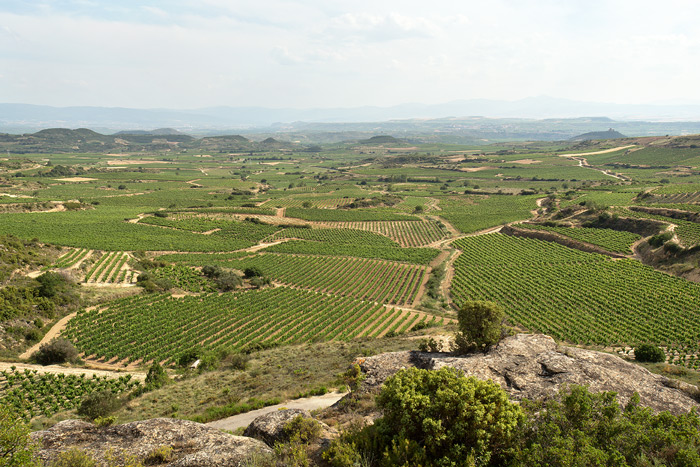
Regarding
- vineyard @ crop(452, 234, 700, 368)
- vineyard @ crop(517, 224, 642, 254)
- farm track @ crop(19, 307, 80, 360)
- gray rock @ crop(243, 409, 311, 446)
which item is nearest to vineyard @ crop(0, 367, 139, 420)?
farm track @ crop(19, 307, 80, 360)

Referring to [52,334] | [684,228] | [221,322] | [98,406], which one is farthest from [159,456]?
[684,228]

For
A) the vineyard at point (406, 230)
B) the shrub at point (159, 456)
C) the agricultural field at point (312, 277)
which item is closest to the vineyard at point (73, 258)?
the agricultural field at point (312, 277)

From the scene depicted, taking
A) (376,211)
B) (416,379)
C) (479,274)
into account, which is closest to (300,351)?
(416,379)

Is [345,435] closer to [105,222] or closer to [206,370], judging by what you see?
[206,370]

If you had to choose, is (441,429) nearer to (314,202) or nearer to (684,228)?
(684,228)

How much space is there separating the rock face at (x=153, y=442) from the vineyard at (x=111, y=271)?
155ft

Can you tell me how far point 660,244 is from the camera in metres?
66.9

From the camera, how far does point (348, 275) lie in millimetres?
67375

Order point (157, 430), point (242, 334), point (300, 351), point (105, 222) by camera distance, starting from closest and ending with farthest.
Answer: point (157, 430) → point (300, 351) → point (242, 334) → point (105, 222)

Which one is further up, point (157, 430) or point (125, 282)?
point (157, 430)

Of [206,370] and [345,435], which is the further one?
[206,370]

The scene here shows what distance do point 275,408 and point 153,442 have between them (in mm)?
8333

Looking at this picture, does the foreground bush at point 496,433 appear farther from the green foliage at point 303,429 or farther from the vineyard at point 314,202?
the vineyard at point 314,202

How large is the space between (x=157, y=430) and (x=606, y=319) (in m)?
50.3
